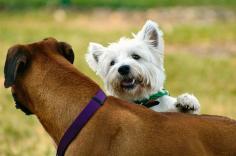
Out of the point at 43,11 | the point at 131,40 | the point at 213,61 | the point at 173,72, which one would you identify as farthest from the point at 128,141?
the point at 43,11

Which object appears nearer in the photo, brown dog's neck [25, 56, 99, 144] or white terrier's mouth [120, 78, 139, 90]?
brown dog's neck [25, 56, 99, 144]

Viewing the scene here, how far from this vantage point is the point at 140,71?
6504mm

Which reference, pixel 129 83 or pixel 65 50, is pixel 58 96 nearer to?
pixel 65 50

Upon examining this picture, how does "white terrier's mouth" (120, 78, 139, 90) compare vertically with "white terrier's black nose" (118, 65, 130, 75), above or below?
below

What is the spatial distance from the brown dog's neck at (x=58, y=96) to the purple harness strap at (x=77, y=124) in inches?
2.7

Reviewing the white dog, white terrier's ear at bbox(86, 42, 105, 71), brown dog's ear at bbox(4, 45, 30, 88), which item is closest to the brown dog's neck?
brown dog's ear at bbox(4, 45, 30, 88)

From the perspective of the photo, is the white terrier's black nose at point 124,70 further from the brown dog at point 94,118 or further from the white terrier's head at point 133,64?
the brown dog at point 94,118

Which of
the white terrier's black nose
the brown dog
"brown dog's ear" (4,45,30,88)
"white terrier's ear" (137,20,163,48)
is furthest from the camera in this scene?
"white terrier's ear" (137,20,163,48)

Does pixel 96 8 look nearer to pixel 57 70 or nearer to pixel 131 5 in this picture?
pixel 131 5

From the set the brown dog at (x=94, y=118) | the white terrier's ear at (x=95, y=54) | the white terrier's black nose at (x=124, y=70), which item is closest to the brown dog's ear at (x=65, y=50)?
the brown dog at (x=94, y=118)

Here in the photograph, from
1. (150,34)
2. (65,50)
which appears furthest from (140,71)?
(65,50)

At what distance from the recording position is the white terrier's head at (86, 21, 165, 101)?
6.44 metres

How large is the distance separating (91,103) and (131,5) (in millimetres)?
20095

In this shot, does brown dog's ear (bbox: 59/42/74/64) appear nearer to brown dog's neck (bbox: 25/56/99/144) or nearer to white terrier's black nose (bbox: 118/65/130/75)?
brown dog's neck (bbox: 25/56/99/144)
